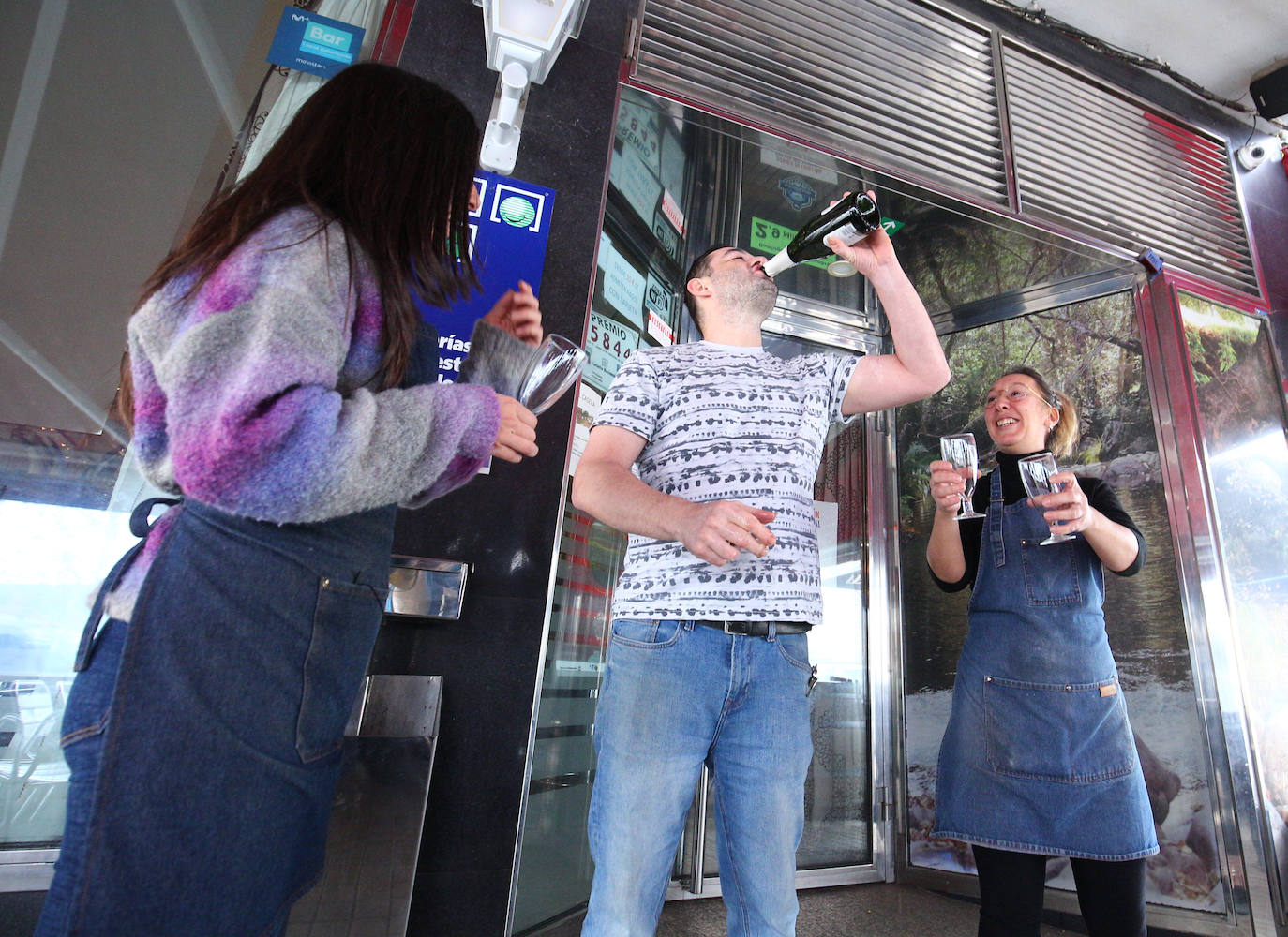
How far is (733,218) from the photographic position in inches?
125

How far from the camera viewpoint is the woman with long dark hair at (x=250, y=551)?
601 mm

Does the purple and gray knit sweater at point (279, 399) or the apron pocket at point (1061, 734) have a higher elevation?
the purple and gray knit sweater at point (279, 399)

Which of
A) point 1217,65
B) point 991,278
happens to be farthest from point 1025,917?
point 1217,65

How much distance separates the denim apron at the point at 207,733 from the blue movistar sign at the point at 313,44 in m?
1.64

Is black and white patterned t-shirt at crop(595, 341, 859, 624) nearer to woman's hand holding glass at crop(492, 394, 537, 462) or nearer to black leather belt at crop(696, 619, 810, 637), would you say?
black leather belt at crop(696, 619, 810, 637)

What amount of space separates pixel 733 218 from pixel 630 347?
111 cm

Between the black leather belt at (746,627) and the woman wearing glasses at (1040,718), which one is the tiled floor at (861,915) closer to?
the woman wearing glasses at (1040,718)

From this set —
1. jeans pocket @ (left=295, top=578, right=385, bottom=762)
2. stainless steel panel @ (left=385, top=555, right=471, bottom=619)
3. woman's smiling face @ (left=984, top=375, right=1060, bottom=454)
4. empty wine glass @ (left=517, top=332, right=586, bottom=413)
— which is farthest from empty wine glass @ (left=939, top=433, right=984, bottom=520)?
jeans pocket @ (left=295, top=578, right=385, bottom=762)

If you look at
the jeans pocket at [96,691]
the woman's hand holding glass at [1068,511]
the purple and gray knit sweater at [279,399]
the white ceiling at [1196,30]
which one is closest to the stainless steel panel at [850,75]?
the white ceiling at [1196,30]

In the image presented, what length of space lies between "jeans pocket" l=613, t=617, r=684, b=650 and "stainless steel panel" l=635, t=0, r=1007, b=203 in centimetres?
156

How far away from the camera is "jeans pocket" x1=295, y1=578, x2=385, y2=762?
0.70 meters

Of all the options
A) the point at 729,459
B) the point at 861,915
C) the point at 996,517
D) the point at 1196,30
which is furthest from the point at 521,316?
the point at 1196,30

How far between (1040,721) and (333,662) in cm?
155

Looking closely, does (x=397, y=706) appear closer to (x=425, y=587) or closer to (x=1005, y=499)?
(x=425, y=587)
